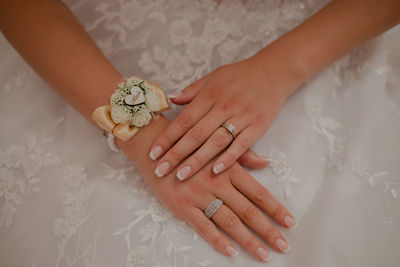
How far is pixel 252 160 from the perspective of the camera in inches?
38.4

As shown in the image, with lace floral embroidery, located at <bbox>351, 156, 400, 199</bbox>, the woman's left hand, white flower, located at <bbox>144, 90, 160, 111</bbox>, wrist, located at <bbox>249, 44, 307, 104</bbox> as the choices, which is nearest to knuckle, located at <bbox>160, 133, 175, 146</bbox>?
the woman's left hand

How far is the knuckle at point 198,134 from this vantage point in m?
0.98

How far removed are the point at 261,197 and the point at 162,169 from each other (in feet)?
1.10

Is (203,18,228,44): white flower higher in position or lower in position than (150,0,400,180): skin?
higher

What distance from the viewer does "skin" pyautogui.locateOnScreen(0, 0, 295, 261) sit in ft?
2.93

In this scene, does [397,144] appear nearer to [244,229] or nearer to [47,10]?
[244,229]

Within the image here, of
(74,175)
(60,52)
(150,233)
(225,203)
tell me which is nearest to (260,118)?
(225,203)

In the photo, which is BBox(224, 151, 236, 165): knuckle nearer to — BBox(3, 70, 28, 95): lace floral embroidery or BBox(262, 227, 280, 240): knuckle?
BBox(262, 227, 280, 240): knuckle

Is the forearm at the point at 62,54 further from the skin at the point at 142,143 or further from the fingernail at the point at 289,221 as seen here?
the fingernail at the point at 289,221

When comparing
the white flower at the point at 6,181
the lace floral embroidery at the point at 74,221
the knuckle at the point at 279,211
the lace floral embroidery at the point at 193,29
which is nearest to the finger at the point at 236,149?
the knuckle at the point at 279,211

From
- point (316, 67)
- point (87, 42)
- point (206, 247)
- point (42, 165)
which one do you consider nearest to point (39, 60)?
point (87, 42)

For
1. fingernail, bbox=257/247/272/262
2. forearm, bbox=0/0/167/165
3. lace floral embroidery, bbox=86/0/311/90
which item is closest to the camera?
fingernail, bbox=257/247/272/262

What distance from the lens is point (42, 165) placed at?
1.03 meters

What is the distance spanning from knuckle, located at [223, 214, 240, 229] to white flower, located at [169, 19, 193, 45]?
2.37ft
